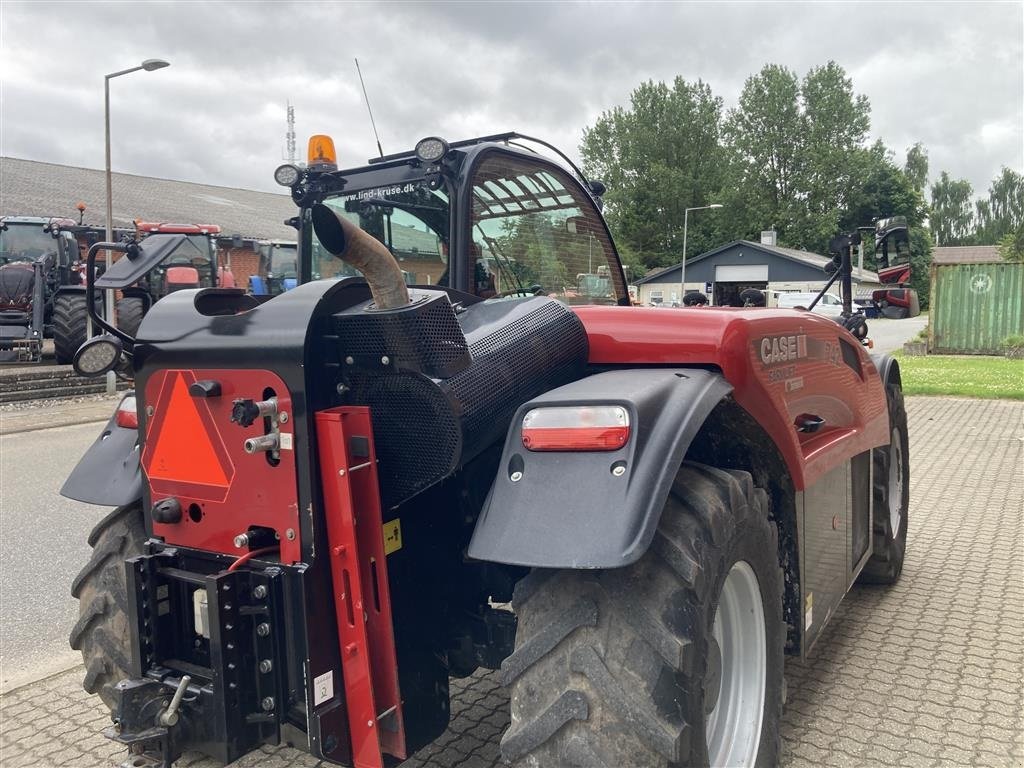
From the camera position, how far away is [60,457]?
29.0 feet

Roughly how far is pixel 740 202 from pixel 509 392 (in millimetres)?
66373

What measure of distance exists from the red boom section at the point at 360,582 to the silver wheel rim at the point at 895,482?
10.9 ft

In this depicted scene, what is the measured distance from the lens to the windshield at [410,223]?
3273 mm

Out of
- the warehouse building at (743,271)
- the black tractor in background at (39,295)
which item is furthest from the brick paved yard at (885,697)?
the warehouse building at (743,271)

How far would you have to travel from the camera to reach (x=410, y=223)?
3.41m

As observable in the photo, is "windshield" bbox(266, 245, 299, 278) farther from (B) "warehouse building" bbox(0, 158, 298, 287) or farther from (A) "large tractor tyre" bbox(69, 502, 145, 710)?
(A) "large tractor tyre" bbox(69, 502, 145, 710)

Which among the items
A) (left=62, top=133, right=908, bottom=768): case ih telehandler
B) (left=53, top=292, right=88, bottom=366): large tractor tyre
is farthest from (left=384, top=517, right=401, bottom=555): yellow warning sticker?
(left=53, top=292, right=88, bottom=366): large tractor tyre

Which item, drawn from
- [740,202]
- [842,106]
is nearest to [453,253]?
[740,202]

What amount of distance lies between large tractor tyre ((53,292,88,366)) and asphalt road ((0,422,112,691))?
5736mm

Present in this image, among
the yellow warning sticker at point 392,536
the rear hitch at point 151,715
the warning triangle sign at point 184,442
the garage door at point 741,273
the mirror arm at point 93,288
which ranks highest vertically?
the garage door at point 741,273

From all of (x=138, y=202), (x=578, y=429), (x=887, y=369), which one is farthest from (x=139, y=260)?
(x=138, y=202)

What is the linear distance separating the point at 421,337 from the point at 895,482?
3754 mm

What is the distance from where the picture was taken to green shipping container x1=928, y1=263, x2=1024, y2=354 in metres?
20.1

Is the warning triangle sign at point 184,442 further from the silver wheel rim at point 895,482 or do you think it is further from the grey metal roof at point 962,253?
the grey metal roof at point 962,253
